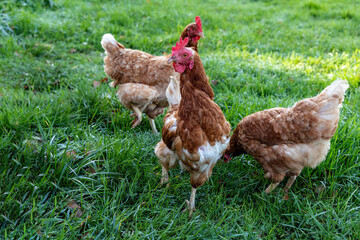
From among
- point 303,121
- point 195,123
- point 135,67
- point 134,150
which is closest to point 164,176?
point 134,150

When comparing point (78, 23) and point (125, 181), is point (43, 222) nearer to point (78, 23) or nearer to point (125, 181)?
point (125, 181)

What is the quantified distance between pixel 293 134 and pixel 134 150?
1583 millimetres

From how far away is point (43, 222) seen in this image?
7.16 ft

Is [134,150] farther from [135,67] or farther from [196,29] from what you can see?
[196,29]

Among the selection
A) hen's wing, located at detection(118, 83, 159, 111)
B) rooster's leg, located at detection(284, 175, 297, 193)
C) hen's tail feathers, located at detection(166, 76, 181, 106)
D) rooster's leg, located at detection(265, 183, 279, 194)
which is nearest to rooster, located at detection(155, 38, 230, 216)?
hen's tail feathers, located at detection(166, 76, 181, 106)

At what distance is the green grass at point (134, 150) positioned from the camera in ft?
7.82

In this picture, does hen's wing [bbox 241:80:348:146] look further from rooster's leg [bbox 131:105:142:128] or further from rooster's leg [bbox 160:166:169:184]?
rooster's leg [bbox 131:105:142:128]

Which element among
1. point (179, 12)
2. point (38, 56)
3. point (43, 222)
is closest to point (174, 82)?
point (43, 222)

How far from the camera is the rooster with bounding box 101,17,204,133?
3.65 meters

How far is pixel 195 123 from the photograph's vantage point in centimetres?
242

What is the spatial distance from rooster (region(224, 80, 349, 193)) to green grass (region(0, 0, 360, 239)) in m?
0.31

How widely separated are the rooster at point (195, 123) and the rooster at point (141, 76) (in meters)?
1.13

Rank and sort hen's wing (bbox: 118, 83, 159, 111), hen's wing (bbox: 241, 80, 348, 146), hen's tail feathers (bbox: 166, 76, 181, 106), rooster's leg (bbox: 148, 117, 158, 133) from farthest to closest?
rooster's leg (bbox: 148, 117, 158, 133)
hen's wing (bbox: 118, 83, 159, 111)
hen's tail feathers (bbox: 166, 76, 181, 106)
hen's wing (bbox: 241, 80, 348, 146)

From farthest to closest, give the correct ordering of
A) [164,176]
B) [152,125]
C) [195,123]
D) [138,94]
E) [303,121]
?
[152,125] < [138,94] < [164,176] < [303,121] < [195,123]
